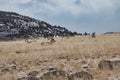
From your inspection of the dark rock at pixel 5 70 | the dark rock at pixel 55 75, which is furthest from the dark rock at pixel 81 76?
the dark rock at pixel 5 70

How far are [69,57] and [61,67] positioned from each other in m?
5.06

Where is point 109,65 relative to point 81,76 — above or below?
above

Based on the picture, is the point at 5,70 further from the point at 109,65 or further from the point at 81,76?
the point at 81,76

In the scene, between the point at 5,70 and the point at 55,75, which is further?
the point at 5,70

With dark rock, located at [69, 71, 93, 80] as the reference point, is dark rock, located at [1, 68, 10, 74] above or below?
below

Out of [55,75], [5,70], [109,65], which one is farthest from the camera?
[5,70]

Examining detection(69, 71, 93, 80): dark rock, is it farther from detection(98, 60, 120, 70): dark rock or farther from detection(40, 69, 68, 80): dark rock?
detection(98, 60, 120, 70): dark rock

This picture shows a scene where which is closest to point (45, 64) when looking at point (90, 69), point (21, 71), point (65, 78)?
point (21, 71)

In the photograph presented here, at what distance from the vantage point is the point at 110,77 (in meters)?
16.8

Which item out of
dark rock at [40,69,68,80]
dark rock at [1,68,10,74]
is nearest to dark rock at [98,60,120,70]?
dark rock at [40,69,68,80]

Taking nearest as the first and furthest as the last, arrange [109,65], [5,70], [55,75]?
[55,75]
[109,65]
[5,70]

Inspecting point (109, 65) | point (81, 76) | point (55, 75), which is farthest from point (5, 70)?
point (81, 76)

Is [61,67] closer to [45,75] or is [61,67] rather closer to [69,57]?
[45,75]

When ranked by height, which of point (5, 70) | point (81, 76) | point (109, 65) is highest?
point (109, 65)
